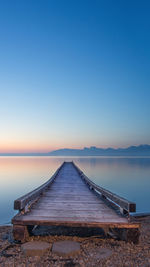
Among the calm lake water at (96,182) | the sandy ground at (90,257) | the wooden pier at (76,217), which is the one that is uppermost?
the wooden pier at (76,217)

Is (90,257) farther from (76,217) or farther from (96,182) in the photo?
(96,182)

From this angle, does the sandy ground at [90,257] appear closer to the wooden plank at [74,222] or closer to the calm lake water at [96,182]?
the wooden plank at [74,222]

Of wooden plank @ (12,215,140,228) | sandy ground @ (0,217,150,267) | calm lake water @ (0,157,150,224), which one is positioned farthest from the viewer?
calm lake water @ (0,157,150,224)

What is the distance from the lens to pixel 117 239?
15.5ft

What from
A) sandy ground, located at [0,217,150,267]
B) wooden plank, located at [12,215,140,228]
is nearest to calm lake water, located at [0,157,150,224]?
wooden plank, located at [12,215,140,228]

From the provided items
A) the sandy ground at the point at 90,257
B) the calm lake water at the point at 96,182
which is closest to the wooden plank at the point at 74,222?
the sandy ground at the point at 90,257

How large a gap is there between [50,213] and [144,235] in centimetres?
277

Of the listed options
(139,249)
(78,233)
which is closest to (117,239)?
(139,249)

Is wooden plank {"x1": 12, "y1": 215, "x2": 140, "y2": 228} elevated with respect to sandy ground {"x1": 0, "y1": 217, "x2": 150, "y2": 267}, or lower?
elevated

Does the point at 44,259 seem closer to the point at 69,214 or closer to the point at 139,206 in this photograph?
the point at 69,214

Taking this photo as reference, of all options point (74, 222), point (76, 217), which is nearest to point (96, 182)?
point (76, 217)

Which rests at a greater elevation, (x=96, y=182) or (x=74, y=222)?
(x=74, y=222)

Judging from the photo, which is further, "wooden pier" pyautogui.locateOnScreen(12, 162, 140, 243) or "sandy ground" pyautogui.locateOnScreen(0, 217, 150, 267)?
"wooden pier" pyautogui.locateOnScreen(12, 162, 140, 243)

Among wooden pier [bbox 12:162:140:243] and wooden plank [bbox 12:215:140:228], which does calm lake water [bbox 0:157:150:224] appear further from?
wooden plank [bbox 12:215:140:228]
